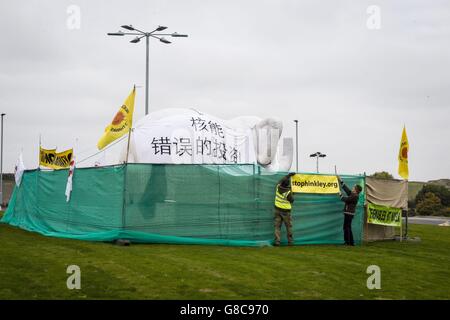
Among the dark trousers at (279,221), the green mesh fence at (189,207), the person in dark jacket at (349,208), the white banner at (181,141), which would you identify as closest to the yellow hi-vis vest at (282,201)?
the dark trousers at (279,221)

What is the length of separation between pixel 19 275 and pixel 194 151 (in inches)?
391

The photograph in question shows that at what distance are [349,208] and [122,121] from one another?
21.8 feet

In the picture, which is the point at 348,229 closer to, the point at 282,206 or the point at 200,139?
the point at 282,206

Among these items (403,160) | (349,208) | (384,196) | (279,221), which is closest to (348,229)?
(349,208)

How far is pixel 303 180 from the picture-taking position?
15812 millimetres

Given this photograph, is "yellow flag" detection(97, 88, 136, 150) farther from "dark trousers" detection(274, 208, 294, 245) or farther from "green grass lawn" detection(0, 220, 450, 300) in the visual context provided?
"dark trousers" detection(274, 208, 294, 245)

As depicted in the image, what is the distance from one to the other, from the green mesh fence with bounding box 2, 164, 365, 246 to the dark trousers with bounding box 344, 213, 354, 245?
396 millimetres

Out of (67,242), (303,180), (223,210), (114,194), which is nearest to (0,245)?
(67,242)

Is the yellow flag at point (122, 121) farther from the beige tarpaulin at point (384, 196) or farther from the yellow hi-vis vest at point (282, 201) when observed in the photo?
the beige tarpaulin at point (384, 196)

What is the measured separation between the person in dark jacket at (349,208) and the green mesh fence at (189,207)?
0.41m

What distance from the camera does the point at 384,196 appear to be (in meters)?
18.0

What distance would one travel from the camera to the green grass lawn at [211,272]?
8133 millimetres
